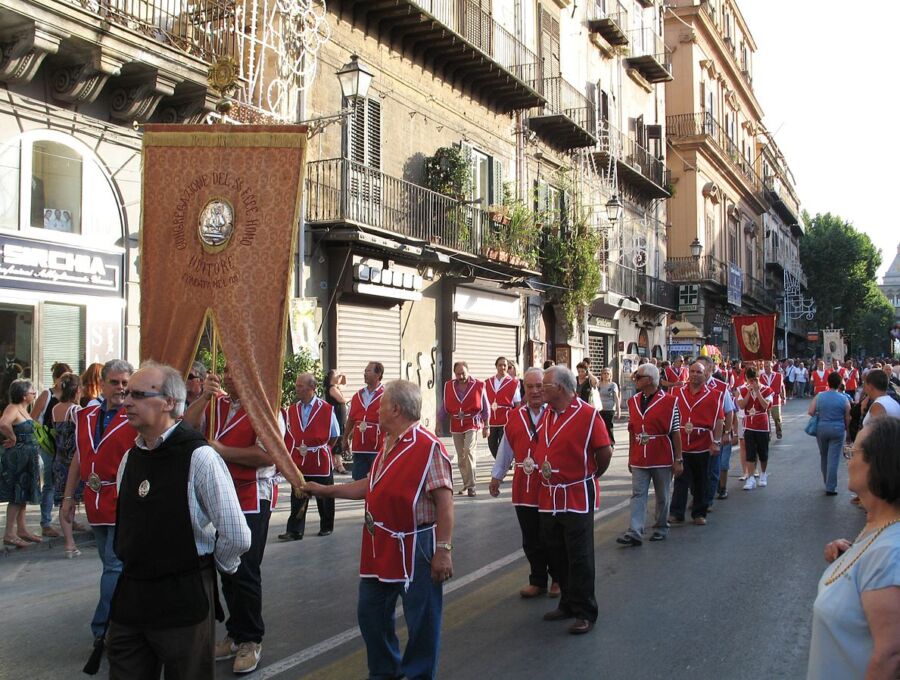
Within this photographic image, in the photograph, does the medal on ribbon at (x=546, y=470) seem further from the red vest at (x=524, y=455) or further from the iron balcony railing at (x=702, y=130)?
the iron balcony railing at (x=702, y=130)

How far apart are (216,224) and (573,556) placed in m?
3.31

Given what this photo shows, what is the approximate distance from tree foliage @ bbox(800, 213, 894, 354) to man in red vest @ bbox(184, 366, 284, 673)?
69.3m

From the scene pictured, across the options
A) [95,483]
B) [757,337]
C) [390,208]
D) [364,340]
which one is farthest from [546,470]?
[757,337]

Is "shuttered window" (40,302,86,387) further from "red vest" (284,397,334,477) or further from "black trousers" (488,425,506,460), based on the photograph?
"black trousers" (488,425,506,460)

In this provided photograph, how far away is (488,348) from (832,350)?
3146 centimetres

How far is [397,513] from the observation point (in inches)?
170

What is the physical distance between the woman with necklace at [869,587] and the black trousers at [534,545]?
4.22 m

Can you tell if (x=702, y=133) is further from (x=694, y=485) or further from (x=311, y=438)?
(x=311, y=438)

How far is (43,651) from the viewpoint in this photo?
547 cm

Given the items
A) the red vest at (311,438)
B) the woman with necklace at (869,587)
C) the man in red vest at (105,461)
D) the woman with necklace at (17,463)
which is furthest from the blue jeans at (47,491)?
the woman with necklace at (869,587)

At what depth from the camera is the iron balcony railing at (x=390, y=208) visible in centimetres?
1568

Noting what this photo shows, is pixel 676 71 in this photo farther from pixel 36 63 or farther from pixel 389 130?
pixel 36 63

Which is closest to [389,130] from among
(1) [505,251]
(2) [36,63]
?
(1) [505,251]

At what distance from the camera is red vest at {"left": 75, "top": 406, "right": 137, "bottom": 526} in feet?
17.7
